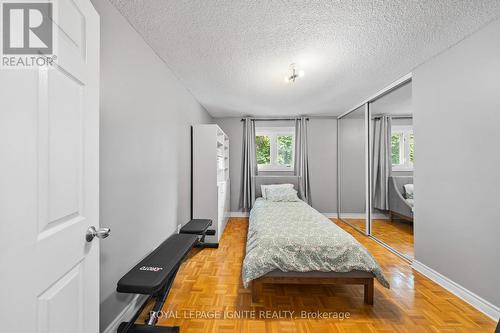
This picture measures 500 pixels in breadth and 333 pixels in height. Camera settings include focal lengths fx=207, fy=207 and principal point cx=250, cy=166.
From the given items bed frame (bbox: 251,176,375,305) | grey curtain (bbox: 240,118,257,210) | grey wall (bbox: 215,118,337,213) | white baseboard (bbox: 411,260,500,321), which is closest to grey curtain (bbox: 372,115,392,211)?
grey wall (bbox: 215,118,337,213)

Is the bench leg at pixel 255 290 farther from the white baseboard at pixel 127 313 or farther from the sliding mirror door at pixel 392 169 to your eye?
the sliding mirror door at pixel 392 169

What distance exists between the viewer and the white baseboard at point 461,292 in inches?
65.3

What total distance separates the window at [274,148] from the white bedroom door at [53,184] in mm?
3982

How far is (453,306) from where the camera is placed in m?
1.82

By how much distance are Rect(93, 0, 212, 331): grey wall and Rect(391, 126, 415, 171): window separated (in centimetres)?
332

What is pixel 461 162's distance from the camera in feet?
6.30

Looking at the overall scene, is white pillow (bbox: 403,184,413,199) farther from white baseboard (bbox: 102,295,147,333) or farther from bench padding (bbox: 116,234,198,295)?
white baseboard (bbox: 102,295,147,333)

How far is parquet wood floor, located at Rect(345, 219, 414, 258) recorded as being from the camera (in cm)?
312

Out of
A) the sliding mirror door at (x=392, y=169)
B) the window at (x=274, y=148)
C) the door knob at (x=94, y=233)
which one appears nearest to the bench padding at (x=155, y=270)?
the door knob at (x=94, y=233)

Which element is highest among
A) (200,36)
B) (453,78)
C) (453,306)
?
(200,36)

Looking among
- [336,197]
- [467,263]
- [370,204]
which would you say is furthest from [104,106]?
[336,197]

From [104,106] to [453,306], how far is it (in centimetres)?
323

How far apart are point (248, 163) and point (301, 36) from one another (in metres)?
3.10

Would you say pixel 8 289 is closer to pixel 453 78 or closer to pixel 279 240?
pixel 279 240
